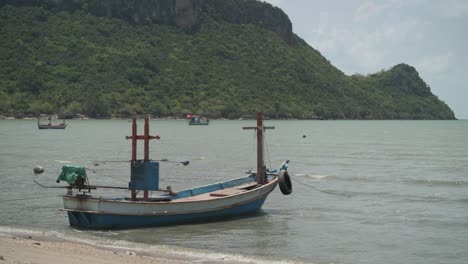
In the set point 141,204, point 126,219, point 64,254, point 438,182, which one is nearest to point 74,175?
point 126,219

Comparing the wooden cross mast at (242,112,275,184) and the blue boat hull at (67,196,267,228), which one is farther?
the wooden cross mast at (242,112,275,184)

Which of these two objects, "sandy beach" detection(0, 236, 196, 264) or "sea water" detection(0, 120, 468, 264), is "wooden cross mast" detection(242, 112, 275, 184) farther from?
"sandy beach" detection(0, 236, 196, 264)

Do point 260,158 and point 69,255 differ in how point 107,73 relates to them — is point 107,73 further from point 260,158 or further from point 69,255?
point 69,255

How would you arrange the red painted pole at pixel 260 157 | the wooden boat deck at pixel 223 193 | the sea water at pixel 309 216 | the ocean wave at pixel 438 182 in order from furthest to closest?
the ocean wave at pixel 438 182
the red painted pole at pixel 260 157
the wooden boat deck at pixel 223 193
the sea water at pixel 309 216

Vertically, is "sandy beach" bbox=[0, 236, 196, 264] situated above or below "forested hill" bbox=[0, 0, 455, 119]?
below

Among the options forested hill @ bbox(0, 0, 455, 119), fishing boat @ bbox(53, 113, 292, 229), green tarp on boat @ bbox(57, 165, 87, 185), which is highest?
forested hill @ bbox(0, 0, 455, 119)

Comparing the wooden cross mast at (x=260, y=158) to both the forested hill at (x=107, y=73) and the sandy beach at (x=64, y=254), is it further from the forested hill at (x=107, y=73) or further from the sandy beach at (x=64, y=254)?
the forested hill at (x=107, y=73)

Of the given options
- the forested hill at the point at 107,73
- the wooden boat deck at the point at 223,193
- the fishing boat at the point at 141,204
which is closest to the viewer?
the fishing boat at the point at 141,204

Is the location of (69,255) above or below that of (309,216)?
above

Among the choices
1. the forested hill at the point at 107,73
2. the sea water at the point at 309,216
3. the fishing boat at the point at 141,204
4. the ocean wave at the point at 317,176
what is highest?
the forested hill at the point at 107,73

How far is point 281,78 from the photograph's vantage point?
200 meters

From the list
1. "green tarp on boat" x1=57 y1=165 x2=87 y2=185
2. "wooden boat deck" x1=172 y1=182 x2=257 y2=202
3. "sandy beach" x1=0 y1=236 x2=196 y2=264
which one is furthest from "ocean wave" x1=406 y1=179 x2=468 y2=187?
"sandy beach" x1=0 y1=236 x2=196 y2=264

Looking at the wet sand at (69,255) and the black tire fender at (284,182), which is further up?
the black tire fender at (284,182)

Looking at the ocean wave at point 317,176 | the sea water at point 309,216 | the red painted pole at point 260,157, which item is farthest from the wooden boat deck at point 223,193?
the ocean wave at point 317,176
